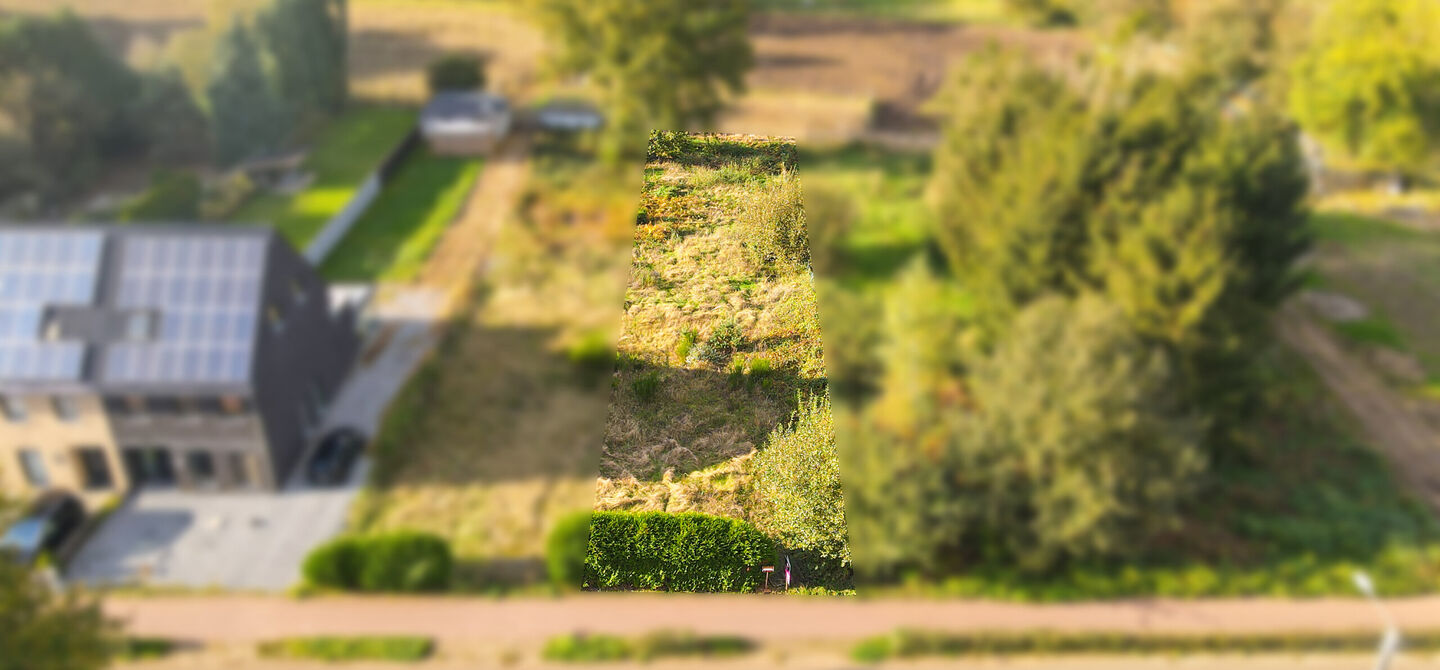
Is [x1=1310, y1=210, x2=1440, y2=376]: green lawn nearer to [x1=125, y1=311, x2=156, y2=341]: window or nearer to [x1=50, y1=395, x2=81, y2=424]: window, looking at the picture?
[x1=125, y1=311, x2=156, y2=341]: window

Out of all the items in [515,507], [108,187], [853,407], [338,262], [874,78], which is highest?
[874,78]

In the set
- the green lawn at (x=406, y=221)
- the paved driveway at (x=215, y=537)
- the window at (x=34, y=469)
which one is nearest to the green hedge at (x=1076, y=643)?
the paved driveway at (x=215, y=537)

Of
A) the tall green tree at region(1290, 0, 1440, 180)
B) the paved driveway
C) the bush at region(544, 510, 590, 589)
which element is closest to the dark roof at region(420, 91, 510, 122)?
the paved driveway

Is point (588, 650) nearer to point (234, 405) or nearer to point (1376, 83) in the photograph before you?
point (234, 405)

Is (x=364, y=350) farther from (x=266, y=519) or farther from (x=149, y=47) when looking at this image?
(x=149, y=47)

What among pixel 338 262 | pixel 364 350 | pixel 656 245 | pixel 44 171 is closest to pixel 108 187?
pixel 44 171

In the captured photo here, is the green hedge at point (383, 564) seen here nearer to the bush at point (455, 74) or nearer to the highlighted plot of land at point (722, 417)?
the highlighted plot of land at point (722, 417)

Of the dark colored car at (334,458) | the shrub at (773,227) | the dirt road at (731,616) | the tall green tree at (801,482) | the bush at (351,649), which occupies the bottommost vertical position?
the bush at (351,649)

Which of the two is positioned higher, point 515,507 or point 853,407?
point 853,407
